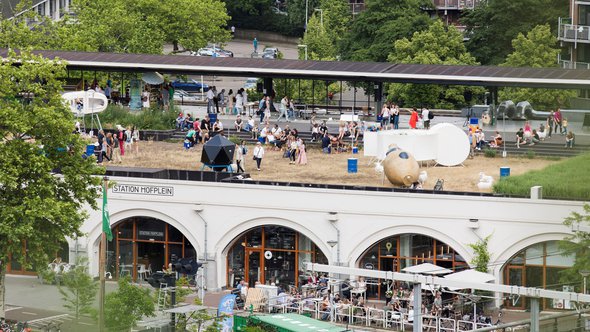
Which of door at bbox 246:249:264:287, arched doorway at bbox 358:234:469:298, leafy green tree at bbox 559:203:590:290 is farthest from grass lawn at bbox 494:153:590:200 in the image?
door at bbox 246:249:264:287

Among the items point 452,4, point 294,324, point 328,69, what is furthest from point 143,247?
point 452,4

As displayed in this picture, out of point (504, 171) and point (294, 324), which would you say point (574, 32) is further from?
point (294, 324)

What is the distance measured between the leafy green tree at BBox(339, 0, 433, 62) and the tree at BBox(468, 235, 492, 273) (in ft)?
154

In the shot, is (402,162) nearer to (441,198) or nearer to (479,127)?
(441,198)

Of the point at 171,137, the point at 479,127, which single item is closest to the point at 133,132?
the point at 171,137

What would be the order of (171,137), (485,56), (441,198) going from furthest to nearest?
1. (485,56)
2. (171,137)
3. (441,198)

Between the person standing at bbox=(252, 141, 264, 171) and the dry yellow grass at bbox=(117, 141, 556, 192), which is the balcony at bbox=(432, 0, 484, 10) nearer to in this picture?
the dry yellow grass at bbox=(117, 141, 556, 192)

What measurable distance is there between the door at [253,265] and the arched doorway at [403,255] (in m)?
3.67

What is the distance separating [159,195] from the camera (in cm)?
4728

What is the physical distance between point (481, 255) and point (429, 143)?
787cm

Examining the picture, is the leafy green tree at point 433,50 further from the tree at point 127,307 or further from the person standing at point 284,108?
the tree at point 127,307

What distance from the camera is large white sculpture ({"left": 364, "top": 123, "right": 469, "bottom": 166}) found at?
161 feet

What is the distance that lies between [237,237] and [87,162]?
24.7 ft

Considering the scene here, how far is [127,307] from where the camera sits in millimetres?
37656
